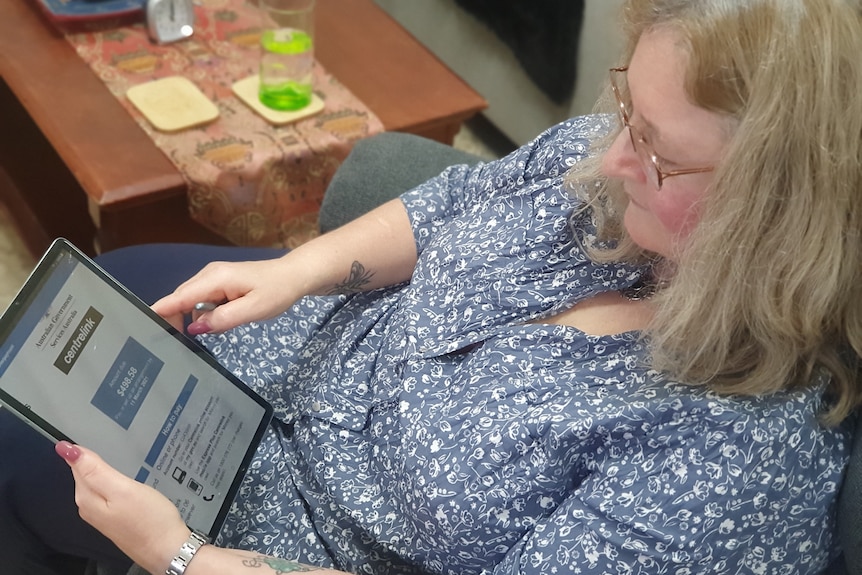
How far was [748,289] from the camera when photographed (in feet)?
2.36

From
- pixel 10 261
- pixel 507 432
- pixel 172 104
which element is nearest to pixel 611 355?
pixel 507 432

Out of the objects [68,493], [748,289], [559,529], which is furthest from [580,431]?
[68,493]

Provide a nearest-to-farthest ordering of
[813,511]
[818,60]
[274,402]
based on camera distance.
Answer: [818,60]
[813,511]
[274,402]

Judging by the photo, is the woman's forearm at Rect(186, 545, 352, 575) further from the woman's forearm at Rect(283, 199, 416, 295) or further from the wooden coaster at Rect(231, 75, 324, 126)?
the wooden coaster at Rect(231, 75, 324, 126)

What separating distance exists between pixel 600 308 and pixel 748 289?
203mm

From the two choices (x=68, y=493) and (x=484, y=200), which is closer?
(x=68, y=493)

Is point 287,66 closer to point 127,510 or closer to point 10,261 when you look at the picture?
point 10,261

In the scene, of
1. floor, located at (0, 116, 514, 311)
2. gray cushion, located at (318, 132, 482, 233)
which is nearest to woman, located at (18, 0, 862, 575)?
gray cushion, located at (318, 132, 482, 233)

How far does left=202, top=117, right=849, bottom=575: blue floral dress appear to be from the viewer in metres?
0.72

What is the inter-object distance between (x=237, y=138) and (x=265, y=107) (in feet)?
0.32

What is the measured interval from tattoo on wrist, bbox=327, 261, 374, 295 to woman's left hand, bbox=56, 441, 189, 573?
0.36 m

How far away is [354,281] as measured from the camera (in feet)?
3.51

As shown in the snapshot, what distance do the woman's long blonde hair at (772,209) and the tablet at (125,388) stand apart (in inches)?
18.4

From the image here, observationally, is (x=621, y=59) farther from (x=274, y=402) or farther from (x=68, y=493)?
(x=68, y=493)
